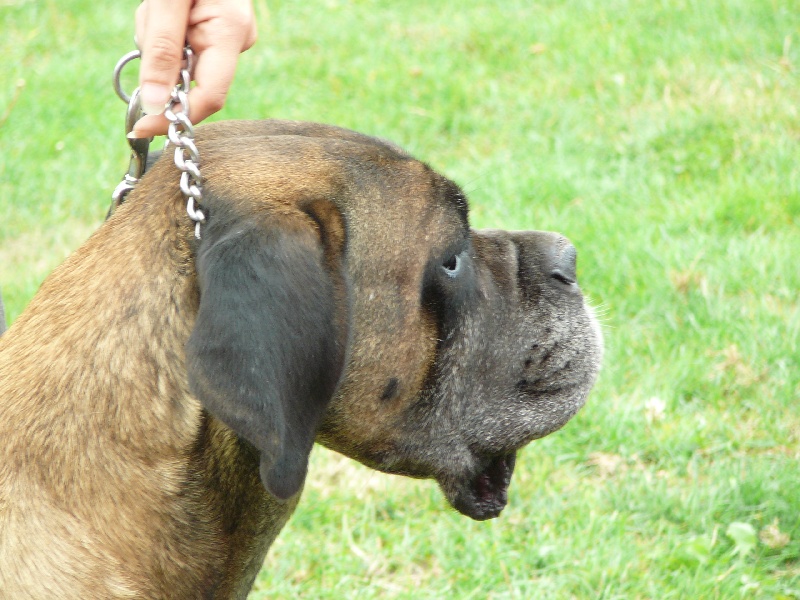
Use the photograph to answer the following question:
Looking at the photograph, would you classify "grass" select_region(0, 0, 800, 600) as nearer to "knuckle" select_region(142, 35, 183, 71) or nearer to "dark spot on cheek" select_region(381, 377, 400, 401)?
"dark spot on cheek" select_region(381, 377, 400, 401)

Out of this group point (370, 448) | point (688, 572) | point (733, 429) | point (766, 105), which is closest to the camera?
point (370, 448)

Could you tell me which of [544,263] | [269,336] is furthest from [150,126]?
[544,263]

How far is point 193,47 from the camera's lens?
290cm

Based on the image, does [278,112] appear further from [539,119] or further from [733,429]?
[733,429]

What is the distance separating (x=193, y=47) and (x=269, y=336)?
994mm

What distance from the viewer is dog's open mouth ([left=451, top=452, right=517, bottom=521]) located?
3227 mm

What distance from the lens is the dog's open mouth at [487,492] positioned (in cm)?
323

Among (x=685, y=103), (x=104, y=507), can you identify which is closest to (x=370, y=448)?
(x=104, y=507)

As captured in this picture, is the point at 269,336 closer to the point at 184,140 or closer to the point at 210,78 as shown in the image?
the point at 184,140

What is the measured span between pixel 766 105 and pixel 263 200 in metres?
5.63

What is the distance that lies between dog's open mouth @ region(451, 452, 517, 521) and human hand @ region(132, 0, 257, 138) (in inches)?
54.5

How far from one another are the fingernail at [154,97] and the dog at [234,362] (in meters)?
0.17

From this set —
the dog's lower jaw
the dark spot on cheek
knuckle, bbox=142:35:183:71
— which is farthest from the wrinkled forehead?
the dog's lower jaw

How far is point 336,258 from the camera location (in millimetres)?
2703
